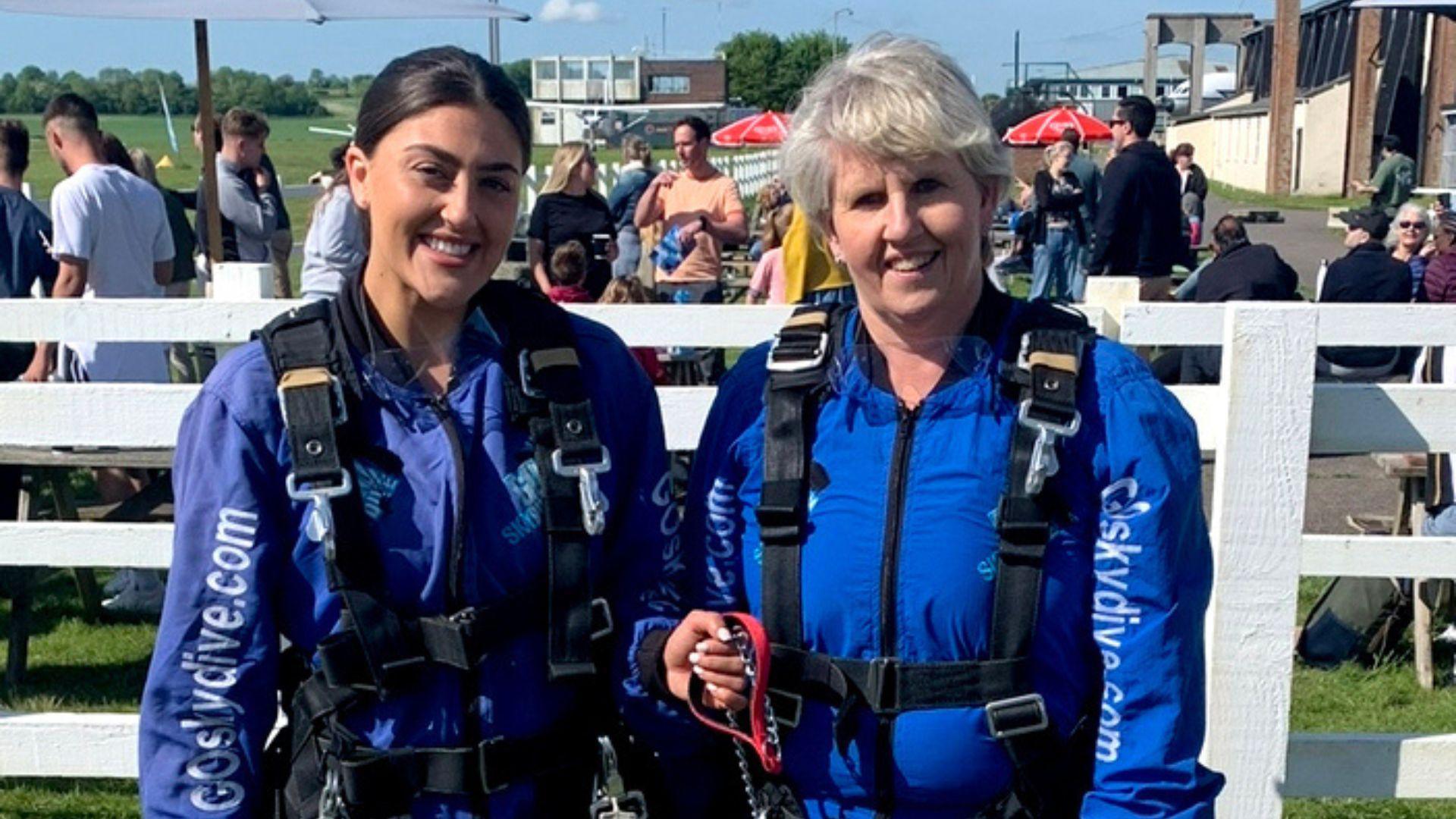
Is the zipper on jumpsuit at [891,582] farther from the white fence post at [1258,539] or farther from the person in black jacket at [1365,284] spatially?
the person in black jacket at [1365,284]

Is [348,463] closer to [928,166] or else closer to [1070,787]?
[928,166]

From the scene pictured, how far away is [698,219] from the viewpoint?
12.1 metres

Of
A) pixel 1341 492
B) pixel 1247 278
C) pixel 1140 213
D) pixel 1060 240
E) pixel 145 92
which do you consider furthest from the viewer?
pixel 145 92

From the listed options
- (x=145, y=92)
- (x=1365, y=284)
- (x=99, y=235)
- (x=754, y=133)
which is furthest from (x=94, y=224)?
(x=145, y=92)

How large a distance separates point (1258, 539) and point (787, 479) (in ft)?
5.30

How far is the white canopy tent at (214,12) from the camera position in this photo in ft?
26.3

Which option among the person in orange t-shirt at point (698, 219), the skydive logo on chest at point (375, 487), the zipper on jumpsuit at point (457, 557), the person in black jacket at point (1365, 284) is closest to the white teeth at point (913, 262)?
the zipper on jumpsuit at point (457, 557)

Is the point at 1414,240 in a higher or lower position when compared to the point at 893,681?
higher

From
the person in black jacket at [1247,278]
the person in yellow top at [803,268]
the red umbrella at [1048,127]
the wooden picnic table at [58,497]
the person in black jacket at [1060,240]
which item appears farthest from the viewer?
the red umbrella at [1048,127]

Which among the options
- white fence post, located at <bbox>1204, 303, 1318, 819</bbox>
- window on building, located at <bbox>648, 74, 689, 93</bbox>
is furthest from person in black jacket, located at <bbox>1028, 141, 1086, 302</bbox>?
window on building, located at <bbox>648, 74, 689, 93</bbox>

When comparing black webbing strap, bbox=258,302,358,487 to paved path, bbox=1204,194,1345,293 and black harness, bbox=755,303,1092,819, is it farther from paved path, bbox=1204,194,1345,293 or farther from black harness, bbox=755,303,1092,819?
paved path, bbox=1204,194,1345,293

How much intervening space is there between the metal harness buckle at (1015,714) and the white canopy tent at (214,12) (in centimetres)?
681

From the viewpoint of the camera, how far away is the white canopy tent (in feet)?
26.3

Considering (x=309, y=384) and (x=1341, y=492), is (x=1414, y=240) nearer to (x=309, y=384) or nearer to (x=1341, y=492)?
(x=1341, y=492)
